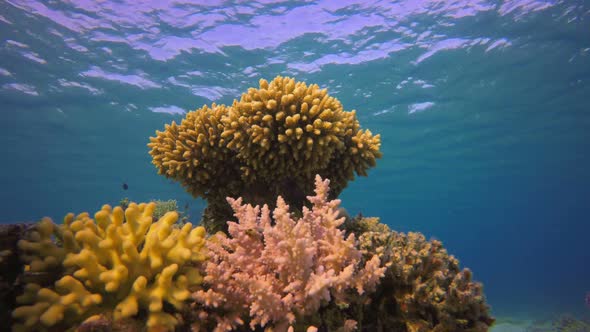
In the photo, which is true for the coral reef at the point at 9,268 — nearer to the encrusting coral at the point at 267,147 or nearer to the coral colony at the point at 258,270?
the coral colony at the point at 258,270

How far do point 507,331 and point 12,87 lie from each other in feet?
117

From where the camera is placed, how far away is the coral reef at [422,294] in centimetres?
252

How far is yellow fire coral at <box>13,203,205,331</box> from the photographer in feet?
6.18

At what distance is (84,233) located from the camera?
79.7 inches

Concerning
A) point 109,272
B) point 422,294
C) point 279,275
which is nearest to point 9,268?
point 109,272

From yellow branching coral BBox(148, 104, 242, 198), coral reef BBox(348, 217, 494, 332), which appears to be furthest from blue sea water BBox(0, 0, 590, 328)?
coral reef BBox(348, 217, 494, 332)

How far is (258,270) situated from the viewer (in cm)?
244

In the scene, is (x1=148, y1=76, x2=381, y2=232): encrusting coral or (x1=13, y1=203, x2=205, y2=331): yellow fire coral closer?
(x1=13, y1=203, x2=205, y2=331): yellow fire coral

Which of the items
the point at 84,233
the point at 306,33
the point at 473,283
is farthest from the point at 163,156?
the point at 306,33

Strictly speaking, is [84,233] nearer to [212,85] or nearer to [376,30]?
[376,30]

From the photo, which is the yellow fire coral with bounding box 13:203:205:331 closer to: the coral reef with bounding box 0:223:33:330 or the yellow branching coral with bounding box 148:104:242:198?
the coral reef with bounding box 0:223:33:330

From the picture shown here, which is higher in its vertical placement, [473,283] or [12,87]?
[12,87]

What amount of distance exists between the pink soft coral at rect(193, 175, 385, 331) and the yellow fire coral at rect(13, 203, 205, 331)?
0.76 ft

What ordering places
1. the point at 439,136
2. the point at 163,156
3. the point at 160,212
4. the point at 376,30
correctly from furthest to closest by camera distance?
the point at 439,136 → the point at 376,30 → the point at 160,212 → the point at 163,156
